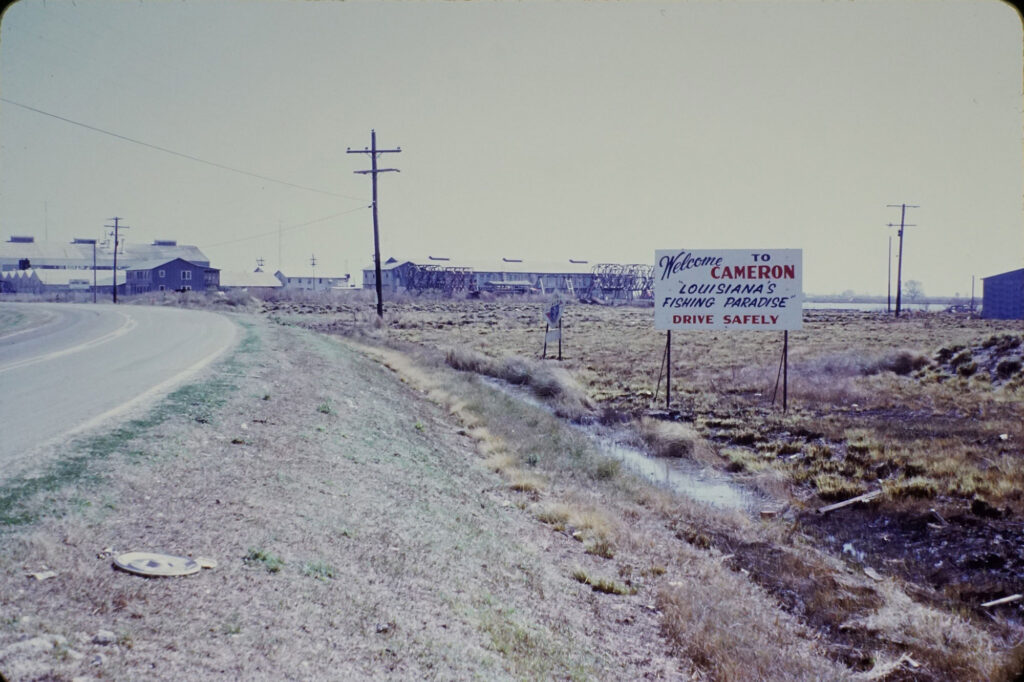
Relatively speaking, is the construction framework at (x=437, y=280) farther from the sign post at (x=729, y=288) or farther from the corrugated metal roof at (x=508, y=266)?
the sign post at (x=729, y=288)

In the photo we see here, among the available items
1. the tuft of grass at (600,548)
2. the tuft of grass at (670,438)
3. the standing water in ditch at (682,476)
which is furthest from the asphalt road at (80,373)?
the tuft of grass at (670,438)

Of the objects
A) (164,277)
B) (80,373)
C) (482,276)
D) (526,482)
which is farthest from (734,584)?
(482,276)

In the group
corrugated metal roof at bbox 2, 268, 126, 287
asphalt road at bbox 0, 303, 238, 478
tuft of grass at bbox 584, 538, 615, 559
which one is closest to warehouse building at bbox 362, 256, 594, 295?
corrugated metal roof at bbox 2, 268, 126, 287

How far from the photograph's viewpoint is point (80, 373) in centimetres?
1296

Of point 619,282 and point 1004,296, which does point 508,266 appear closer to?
point 619,282

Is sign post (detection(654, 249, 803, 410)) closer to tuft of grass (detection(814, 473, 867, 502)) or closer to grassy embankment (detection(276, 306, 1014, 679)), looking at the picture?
grassy embankment (detection(276, 306, 1014, 679))

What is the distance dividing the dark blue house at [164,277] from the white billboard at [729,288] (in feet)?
264

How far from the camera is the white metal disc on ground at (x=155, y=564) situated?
463 cm

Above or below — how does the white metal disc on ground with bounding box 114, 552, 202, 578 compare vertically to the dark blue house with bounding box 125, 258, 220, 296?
below

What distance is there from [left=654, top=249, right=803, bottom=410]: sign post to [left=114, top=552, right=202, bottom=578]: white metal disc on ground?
1704 cm

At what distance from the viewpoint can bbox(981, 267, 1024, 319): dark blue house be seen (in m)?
64.0

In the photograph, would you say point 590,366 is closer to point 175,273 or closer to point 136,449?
point 136,449

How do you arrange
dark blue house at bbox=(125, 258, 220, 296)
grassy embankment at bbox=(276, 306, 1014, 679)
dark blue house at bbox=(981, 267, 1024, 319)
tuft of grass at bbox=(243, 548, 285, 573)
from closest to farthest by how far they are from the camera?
tuft of grass at bbox=(243, 548, 285, 573), grassy embankment at bbox=(276, 306, 1014, 679), dark blue house at bbox=(981, 267, 1024, 319), dark blue house at bbox=(125, 258, 220, 296)

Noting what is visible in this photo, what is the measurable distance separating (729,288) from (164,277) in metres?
85.8
